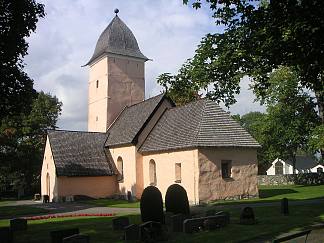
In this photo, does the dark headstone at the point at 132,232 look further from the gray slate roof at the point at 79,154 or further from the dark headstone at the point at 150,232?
the gray slate roof at the point at 79,154

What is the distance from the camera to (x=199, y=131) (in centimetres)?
3064

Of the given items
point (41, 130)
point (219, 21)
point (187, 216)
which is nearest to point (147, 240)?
point (187, 216)

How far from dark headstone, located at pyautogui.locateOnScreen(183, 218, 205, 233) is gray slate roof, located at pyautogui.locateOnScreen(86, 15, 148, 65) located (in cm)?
3253

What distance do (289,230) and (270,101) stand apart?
3702 cm

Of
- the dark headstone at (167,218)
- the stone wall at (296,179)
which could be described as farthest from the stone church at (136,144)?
the stone wall at (296,179)

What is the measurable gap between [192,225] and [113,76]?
32070 millimetres

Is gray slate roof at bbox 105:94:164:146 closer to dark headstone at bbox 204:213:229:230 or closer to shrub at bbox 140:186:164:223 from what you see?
shrub at bbox 140:186:164:223

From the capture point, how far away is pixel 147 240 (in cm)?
1465

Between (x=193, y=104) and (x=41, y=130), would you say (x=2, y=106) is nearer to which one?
(x=193, y=104)

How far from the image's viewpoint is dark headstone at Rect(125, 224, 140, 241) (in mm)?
14984

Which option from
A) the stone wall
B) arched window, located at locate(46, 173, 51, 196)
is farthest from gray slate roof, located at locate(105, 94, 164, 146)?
the stone wall

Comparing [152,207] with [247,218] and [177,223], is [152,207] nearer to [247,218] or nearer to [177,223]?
[177,223]

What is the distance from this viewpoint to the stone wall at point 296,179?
53053 millimetres

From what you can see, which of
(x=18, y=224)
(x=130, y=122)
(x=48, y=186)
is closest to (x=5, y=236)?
(x=18, y=224)
